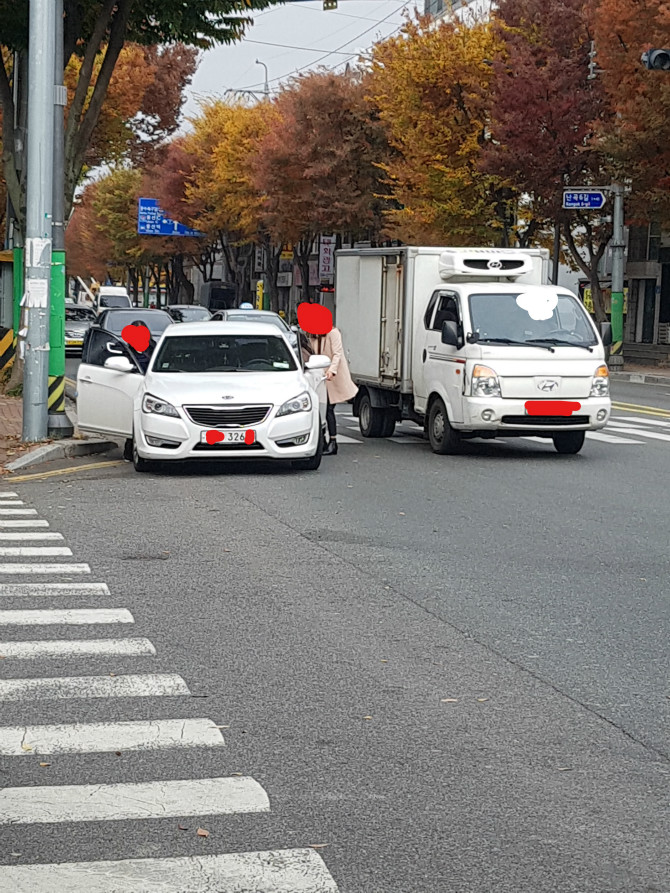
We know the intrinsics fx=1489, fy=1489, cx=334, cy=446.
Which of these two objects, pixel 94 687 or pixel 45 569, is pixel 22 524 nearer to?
pixel 45 569

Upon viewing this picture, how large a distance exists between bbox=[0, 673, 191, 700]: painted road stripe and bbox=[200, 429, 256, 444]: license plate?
309 inches

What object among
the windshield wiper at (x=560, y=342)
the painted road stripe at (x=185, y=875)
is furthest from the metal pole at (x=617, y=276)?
the painted road stripe at (x=185, y=875)

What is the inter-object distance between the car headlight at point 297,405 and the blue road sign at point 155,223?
69386mm

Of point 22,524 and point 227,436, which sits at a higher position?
point 227,436

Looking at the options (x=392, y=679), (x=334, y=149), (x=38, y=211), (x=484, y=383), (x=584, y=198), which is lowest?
(x=392, y=679)

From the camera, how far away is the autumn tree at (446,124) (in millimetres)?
47500

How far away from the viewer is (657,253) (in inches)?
2266

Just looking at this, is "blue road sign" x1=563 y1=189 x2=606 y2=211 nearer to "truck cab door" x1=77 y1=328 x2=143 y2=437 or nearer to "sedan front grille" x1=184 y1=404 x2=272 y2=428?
"truck cab door" x1=77 y1=328 x2=143 y2=437

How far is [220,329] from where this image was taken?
16016 millimetres

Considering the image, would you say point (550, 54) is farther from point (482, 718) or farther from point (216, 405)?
point (482, 718)

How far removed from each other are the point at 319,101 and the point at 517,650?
51.4 m

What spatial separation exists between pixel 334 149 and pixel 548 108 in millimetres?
15153

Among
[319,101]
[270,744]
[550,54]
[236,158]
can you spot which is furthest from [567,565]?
[236,158]

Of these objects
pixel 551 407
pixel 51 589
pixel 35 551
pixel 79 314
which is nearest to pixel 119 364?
pixel 551 407
